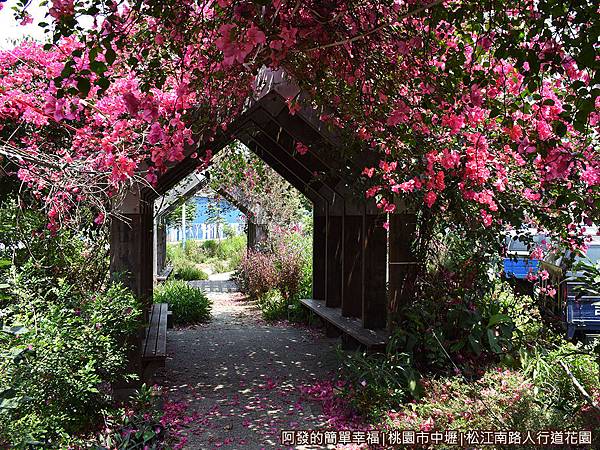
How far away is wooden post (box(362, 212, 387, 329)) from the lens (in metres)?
7.25

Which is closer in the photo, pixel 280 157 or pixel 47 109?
pixel 47 109

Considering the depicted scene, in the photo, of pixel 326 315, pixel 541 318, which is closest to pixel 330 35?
pixel 541 318

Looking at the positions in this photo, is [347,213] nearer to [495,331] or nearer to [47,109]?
[495,331]

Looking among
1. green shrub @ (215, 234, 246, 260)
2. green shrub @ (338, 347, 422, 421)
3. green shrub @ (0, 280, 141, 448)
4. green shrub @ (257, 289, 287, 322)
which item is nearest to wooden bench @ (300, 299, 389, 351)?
green shrub @ (338, 347, 422, 421)

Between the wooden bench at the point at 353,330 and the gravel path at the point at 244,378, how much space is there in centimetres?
36

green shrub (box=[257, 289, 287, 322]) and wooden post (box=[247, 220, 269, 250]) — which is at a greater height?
wooden post (box=[247, 220, 269, 250])

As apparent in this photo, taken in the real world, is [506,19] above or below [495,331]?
above

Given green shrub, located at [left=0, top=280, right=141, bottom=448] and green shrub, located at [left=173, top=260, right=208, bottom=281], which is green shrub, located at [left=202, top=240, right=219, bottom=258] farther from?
green shrub, located at [left=0, top=280, right=141, bottom=448]

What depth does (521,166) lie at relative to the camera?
6055 millimetres

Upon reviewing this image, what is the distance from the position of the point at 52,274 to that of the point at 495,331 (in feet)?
14.5

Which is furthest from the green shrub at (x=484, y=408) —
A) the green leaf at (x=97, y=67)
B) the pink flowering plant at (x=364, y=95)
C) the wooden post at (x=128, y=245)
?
the green leaf at (x=97, y=67)

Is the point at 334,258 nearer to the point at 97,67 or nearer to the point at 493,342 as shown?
the point at 493,342

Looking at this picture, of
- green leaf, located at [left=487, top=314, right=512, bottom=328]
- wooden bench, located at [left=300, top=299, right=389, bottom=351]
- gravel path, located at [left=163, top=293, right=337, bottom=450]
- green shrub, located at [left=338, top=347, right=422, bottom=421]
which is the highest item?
green leaf, located at [left=487, top=314, right=512, bottom=328]

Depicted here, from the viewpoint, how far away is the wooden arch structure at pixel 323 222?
5.93 metres
